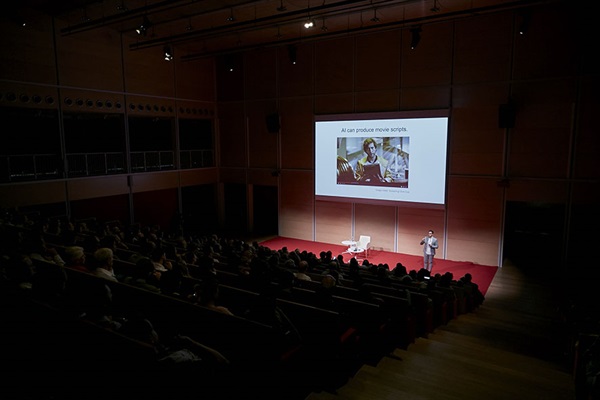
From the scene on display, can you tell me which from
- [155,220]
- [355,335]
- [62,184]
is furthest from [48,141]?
[355,335]

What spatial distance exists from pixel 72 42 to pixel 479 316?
12.5 meters

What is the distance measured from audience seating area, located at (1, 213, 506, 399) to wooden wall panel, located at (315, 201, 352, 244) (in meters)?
7.66

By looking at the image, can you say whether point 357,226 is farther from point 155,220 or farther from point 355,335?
point 355,335

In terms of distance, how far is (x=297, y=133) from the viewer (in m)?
14.4

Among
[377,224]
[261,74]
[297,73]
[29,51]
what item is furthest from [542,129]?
[29,51]

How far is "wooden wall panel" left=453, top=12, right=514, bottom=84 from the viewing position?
10820 millimetres

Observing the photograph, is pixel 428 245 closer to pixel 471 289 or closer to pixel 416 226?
pixel 416 226

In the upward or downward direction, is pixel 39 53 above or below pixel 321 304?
above

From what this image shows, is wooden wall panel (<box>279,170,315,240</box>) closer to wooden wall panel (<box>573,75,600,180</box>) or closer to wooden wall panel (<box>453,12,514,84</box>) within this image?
wooden wall panel (<box>453,12,514,84</box>)

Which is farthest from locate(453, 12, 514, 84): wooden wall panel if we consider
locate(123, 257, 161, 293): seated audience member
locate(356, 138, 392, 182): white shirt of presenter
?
locate(123, 257, 161, 293): seated audience member

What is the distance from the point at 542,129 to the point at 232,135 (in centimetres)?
1023

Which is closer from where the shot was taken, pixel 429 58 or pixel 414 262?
pixel 429 58

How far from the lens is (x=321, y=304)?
4.55m

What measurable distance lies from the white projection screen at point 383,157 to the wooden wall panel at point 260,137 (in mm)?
1958
